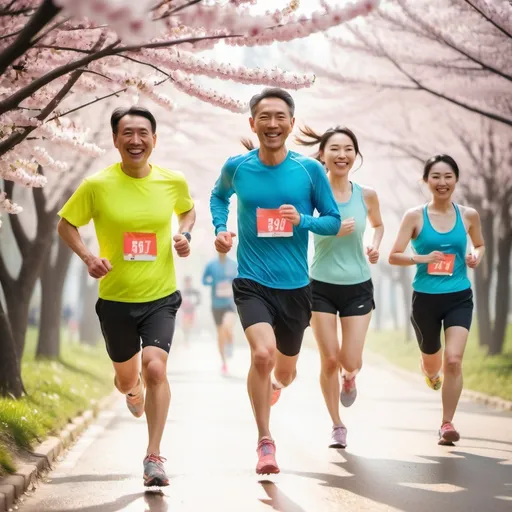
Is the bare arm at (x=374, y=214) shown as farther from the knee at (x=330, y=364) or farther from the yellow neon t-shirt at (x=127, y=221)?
the yellow neon t-shirt at (x=127, y=221)

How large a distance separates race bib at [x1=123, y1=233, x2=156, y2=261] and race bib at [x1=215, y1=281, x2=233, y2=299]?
12359mm

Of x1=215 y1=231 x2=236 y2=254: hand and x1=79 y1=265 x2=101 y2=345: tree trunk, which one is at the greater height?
x1=215 y1=231 x2=236 y2=254: hand

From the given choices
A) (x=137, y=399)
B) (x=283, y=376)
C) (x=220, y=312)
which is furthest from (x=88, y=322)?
(x=283, y=376)

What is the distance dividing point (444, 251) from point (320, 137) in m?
1.33

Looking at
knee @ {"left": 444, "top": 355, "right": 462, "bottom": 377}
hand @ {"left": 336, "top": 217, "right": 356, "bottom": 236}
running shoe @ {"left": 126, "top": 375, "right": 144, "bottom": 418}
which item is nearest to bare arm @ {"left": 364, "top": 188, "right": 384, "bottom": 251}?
hand @ {"left": 336, "top": 217, "right": 356, "bottom": 236}

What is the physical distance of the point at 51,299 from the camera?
17.7 metres

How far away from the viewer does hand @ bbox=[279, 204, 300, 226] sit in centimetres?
693

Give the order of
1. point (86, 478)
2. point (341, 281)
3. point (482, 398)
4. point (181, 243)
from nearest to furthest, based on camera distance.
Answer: point (181, 243) → point (86, 478) → point (341, 281) → point (482, 398)

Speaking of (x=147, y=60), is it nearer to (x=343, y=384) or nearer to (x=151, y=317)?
(x=151, y=317)

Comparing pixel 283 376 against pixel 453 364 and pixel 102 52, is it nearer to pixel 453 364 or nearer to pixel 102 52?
pixel 453 364

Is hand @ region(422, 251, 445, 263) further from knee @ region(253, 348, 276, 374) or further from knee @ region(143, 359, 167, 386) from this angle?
knee @ region(143, 359, 167, 386)

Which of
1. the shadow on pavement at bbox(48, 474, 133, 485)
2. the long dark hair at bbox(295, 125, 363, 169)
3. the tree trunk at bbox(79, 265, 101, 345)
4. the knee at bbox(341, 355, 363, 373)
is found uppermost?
the long dark hair at bbox(295, 125, 363, 169)

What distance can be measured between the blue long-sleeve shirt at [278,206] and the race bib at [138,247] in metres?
0.54

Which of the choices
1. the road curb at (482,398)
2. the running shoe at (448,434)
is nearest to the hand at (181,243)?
the running shoe at (448,434)
